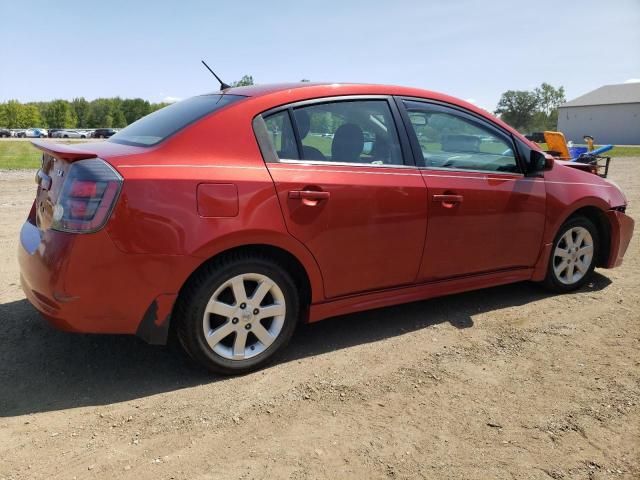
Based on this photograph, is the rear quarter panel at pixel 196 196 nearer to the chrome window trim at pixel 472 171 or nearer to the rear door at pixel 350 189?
the rear door at pixel 350 189

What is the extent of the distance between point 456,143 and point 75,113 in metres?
128

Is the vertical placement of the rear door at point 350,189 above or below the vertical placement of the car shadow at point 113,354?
above

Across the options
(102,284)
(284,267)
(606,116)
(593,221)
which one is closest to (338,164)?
(284,267)

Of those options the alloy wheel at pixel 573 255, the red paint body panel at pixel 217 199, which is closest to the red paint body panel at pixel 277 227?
the red paint body panel at pixel 217 199

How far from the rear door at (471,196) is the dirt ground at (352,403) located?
491mm

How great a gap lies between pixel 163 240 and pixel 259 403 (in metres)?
1.01

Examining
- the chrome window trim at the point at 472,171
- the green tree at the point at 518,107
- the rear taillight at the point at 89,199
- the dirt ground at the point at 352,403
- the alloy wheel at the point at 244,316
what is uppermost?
the green tree at the point at 518,107

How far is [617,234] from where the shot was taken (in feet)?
15.3

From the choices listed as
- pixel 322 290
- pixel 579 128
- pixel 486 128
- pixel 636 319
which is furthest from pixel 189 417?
pixel 579 128

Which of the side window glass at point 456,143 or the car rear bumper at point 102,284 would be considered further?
the side window glass at point 456,143

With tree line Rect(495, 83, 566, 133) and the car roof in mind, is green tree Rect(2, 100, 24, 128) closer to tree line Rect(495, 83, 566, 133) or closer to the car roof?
tree line Rect(495, 83, 566, 133)

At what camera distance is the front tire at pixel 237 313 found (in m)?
2.90

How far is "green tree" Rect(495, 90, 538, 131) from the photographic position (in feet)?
362

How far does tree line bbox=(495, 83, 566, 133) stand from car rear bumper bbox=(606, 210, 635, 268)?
111 m
